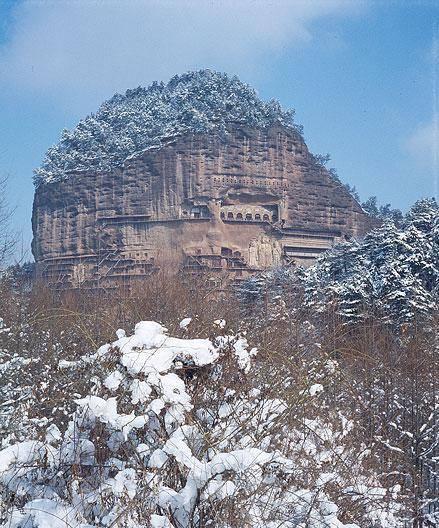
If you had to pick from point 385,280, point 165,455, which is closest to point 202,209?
point 385,280

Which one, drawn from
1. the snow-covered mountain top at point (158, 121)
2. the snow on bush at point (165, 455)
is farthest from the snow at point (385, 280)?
the snow-covered mountain top at point (158, 121)

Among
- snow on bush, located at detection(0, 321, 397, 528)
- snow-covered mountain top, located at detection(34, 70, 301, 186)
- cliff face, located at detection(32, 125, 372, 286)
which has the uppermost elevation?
snow-covered mountain top, located at detection(34, 70, 301, 186)

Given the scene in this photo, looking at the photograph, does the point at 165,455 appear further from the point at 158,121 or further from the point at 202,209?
the point at 158,121

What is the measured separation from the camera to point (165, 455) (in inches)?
116

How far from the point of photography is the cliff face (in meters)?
40.8

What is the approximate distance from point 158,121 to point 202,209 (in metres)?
9.39

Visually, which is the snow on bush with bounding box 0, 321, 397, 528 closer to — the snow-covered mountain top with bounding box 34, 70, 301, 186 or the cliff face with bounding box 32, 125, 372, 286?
the cliff face with bounding box 32, 125, 372, 286

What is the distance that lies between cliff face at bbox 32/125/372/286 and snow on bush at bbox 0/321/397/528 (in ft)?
117

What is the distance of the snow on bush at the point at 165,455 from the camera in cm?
294

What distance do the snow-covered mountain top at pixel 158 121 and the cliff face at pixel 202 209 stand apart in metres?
1.12

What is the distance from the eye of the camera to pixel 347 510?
3719 millimetres

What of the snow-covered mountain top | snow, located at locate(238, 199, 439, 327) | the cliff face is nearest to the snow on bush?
snow, located at locate(238, 199, 439, 327)

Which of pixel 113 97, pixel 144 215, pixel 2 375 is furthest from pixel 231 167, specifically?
pixel 2 375

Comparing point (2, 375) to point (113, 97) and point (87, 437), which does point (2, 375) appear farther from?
point (113, 97)
